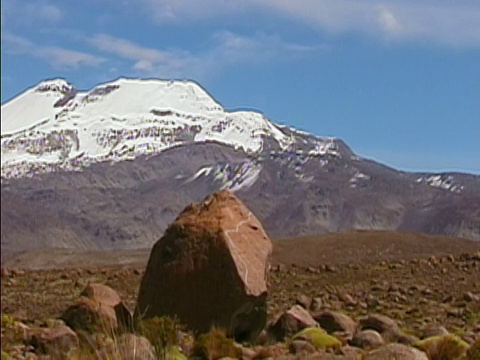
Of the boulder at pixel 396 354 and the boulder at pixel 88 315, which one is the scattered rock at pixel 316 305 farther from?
the boulder at pixel 396 354

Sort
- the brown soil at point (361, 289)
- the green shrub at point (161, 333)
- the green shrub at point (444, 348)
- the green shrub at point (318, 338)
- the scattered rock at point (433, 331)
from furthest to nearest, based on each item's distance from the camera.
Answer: the brown soil at point (361, 289)
the scattered rock at point (433, 331)
the green shrub at point (318, 338)
the green shrub at point (444, 348)
the green shrub at point (161, 333)

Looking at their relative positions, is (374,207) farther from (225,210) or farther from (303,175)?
(225,210)

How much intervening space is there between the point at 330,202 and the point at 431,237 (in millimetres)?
96257

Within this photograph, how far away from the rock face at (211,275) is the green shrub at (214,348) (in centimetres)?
288

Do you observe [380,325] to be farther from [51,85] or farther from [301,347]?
[51,85]

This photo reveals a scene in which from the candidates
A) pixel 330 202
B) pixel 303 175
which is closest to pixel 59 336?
pixel 330 202

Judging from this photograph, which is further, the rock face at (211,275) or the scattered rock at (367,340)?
the rock face at (211,275)

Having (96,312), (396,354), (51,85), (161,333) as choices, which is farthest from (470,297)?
(51,85)

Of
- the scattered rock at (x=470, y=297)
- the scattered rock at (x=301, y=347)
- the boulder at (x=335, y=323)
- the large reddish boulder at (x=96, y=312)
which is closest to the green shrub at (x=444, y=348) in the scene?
the scattered rock at (x=301, y=347)

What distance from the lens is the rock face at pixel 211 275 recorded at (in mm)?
22172

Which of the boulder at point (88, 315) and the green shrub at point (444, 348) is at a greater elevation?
the green shrub at point (444, 348)

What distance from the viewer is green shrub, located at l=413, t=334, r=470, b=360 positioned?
1722 cm

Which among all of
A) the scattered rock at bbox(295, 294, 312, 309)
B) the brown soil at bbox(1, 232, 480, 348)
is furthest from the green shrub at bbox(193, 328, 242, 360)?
the scattered rock at bbox(295, 294, 312, 309)

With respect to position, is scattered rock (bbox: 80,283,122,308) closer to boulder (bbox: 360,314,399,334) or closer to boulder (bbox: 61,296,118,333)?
boulder (bbox: 61,296,118,333)
